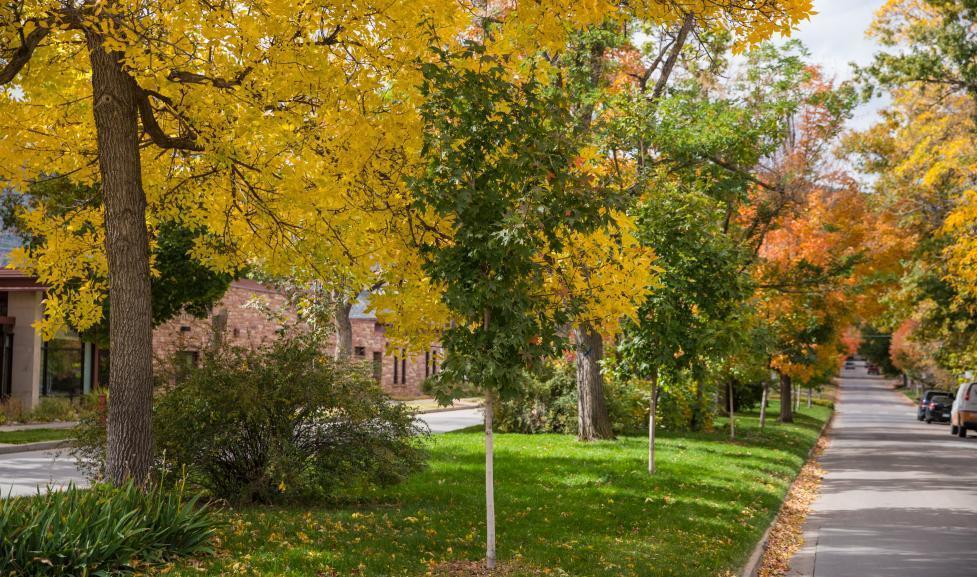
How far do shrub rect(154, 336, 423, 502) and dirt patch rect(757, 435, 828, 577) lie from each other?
4230 millimetres

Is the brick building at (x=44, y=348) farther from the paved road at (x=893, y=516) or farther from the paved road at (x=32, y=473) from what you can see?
the paved road at (x=893, y=516)

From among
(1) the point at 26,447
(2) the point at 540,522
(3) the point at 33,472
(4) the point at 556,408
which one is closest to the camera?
(2) the point at 540,522

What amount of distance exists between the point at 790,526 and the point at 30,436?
15883 millimetres

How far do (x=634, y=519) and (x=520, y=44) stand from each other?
19.1 feet

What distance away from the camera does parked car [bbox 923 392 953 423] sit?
4603cm

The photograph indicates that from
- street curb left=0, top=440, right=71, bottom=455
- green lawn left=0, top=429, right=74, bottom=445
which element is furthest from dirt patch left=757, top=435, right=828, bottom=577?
green lawn left=0, top=429, right=74, bottom=445

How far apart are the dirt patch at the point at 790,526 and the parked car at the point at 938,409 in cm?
2966

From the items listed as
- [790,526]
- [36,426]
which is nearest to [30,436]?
[36,426]

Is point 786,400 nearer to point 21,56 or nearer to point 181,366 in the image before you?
point 181,366

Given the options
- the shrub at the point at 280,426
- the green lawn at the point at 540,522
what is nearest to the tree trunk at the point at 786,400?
the green lawn at the point at 540,522

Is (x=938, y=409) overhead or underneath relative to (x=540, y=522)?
underneath

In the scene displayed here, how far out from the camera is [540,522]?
10.5m

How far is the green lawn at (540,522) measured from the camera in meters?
7.90

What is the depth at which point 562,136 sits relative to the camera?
7789 millimetres
